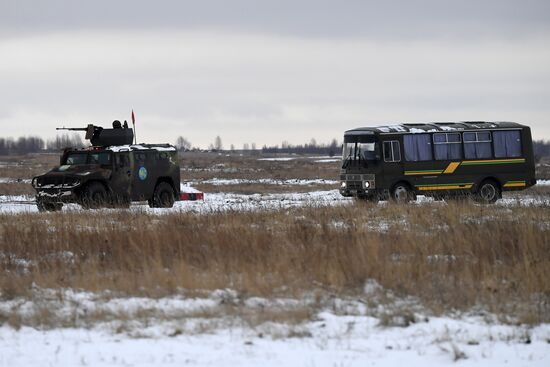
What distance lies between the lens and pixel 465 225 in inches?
539

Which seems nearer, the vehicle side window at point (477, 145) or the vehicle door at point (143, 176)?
the vehicle door at point (143, 176)

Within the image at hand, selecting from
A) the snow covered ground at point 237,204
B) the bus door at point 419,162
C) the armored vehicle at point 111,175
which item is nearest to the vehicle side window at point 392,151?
the bus door at point 419,162

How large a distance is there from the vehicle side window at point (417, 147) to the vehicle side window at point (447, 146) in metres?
0.27

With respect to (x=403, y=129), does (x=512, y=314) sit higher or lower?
lower

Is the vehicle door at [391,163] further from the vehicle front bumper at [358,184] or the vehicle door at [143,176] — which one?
the vehicle door at [143,176]

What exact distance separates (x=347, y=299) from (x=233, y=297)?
132 centimetres

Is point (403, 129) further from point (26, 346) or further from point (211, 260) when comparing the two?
point (26, 346)

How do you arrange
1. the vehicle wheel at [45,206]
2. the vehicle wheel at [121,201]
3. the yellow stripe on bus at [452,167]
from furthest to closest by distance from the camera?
the yellow stripe on bus at [452,167], the vehicle wheel at [45,206], the vehicle wheel at [121,201]

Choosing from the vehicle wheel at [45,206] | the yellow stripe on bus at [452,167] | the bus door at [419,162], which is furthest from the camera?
the yellow stripe on bus at [452,167]

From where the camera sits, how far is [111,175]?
22.8 m

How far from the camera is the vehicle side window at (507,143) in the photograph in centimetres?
2792

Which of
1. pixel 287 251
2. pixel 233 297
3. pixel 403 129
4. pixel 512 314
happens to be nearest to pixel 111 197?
pixel 403 129

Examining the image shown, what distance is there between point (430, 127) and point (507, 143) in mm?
3140

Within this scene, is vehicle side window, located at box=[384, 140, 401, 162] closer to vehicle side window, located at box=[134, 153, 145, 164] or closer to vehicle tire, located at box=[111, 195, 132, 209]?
vehicle side window, located at box=[134, 153, 145, 164]
